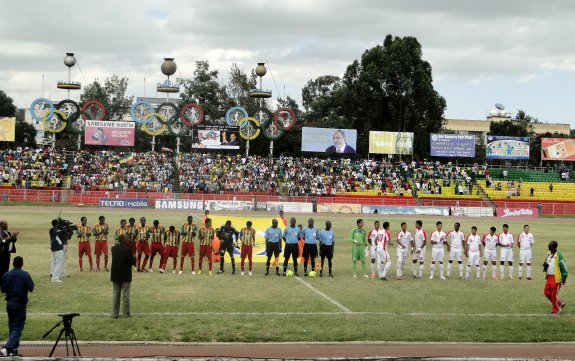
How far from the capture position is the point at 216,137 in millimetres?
76125

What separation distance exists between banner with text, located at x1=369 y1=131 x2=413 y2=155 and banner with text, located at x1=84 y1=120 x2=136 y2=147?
27.7m

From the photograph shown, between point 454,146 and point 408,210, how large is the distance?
74.0 ft

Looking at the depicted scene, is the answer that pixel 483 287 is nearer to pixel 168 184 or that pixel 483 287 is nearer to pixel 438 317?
pixel 438 317

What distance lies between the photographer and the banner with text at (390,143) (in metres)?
80.0

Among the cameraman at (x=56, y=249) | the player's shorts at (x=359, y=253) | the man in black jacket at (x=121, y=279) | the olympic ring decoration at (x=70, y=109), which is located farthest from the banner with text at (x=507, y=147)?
the man in black jacket at (x=121, y=279)

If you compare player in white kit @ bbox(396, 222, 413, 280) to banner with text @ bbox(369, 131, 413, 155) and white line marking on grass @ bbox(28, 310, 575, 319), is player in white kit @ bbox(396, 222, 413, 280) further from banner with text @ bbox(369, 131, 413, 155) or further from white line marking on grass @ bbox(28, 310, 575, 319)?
banner with text @ bbox(369, 131, 413, 155)

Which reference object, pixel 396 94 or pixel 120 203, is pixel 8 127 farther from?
pixel 396 94

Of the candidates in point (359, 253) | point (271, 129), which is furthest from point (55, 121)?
point (359, 253)

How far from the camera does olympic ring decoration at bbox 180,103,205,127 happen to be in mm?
75812

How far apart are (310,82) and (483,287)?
312 feet

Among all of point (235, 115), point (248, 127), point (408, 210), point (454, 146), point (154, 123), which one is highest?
point (235, 115)

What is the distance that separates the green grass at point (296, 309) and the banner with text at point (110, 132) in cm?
5151

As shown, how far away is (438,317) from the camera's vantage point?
16875mm

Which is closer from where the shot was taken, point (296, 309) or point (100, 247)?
point (296, 309)
